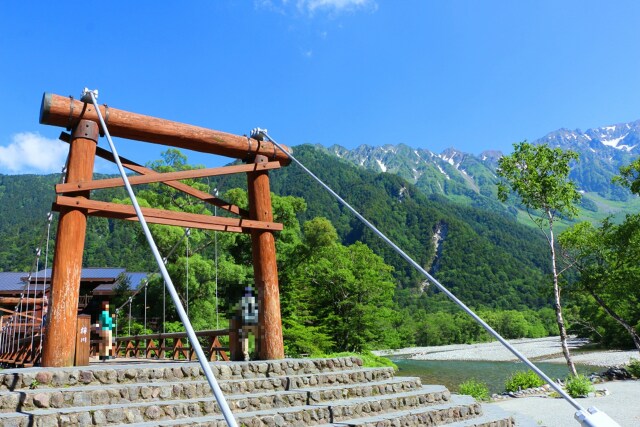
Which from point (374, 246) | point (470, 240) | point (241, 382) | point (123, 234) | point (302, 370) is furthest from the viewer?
point (470, 240)

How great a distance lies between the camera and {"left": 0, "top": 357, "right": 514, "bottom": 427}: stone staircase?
4785 millimetres

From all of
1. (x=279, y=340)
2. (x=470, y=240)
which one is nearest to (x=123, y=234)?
(x=279, y=340)

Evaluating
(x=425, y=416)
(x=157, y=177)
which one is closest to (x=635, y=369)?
(x=425, y=416)

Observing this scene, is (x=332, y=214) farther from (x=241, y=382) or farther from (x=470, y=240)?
(x=241, y=382)

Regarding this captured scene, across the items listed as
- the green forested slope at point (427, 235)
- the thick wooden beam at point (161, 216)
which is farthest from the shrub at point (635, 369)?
the green forested slope at point (427, 235)

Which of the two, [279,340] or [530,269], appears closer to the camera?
[279,340]

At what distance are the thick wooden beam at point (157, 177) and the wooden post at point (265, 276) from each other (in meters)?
0.22

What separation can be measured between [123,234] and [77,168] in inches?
2200

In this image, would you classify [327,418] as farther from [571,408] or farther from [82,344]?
[571,408]

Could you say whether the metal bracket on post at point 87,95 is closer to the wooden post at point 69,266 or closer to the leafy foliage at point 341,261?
the wooden post at point 69,266

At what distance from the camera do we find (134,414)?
4879mm

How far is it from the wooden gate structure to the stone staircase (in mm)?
798

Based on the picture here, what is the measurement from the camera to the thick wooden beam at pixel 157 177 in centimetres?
635

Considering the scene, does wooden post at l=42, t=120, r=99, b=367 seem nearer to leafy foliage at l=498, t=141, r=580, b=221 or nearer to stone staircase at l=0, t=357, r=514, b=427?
stone staircase at l=0, t=357, r=514, b=427
